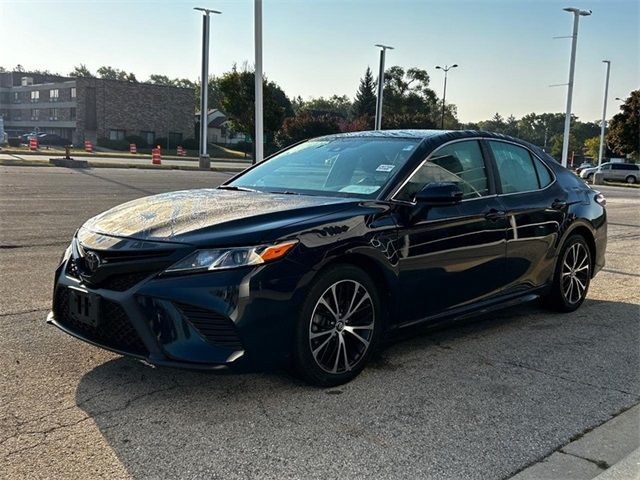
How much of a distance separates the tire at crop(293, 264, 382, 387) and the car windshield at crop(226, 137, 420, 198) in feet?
2.29

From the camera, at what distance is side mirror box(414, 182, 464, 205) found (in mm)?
4121

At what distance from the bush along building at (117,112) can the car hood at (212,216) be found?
6599 cm

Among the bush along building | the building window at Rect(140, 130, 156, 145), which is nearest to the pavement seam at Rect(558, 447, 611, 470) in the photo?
the bush along building

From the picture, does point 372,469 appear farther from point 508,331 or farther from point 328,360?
point 508,331

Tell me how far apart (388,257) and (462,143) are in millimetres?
1437

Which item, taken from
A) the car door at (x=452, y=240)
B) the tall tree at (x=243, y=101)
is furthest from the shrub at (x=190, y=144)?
the car door at (x=452, y=240)

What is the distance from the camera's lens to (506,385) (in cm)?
395

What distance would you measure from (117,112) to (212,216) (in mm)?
70200

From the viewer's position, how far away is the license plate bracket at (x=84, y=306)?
11.3 ft

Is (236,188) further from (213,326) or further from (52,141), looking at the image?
(52,141)

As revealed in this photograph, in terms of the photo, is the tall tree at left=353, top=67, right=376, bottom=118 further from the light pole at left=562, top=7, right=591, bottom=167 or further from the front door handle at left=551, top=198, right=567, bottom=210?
the front door handle at left=551, top=198, right=567, bottom=210

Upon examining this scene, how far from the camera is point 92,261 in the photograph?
139 inches

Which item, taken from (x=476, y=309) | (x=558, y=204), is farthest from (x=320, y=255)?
(x=558, y=204)

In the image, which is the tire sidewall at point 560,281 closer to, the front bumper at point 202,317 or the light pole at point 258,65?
the front bumper at point 202,317
